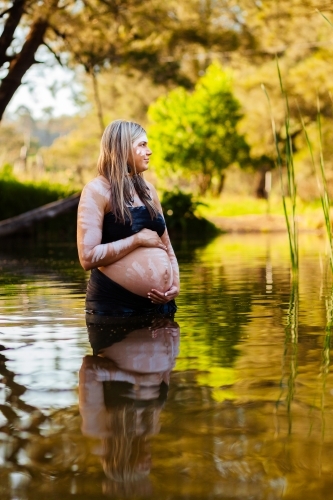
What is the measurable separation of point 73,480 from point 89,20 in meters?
15.1

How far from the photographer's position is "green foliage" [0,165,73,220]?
758 inches

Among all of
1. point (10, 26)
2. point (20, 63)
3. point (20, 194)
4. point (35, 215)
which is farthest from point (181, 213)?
point (10, 26)

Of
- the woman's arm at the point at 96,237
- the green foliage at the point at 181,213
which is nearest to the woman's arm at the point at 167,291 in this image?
the woman's arm at the point at 96,237

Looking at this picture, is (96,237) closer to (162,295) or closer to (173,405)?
(162,295)

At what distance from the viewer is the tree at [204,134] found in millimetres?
47969

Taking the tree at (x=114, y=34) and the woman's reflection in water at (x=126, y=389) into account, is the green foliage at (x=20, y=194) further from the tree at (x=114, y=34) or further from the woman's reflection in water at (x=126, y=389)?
the woman's reflection in water at (x=126, y=389)

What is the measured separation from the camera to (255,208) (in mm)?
33562

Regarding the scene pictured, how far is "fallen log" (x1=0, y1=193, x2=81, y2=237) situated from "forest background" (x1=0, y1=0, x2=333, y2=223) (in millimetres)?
1548

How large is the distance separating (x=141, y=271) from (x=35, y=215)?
1187 centimetres

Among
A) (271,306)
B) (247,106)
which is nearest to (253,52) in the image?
(271,306)

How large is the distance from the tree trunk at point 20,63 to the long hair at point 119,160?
11.1m

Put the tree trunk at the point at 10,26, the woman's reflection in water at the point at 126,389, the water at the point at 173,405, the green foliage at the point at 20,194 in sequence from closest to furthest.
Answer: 1. the water at the point at 173,405
2. the woman's reflection in water at the point at 126,389
3. the tree trunk at the point at 10,26
4. the green foliage at the point at 20,194

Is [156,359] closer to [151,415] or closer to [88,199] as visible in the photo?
[151,415]

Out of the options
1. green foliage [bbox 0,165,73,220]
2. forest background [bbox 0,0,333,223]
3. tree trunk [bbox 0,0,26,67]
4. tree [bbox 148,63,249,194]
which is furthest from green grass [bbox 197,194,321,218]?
tree trunk [bbox 0,0,26,67]
